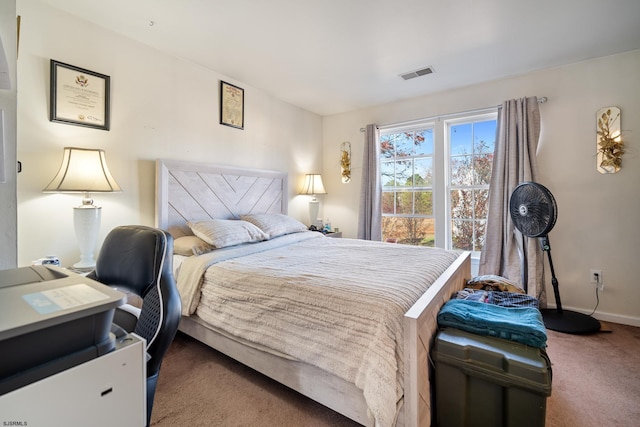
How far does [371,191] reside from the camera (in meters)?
3.95

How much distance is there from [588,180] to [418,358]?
2.85 meters

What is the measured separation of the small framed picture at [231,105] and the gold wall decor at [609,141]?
141 inches

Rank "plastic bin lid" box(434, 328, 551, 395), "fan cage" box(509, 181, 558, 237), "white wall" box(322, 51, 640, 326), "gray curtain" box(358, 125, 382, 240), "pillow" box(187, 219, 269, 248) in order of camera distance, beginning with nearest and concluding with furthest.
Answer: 1. "plastic bin lid" box(434, 328, 551, 395)
2. "pillow" box(187, 219, 269, 248)
3. "fan cage" box(509, 181, 558, 237)
4. "white wall" box(322, 51, 640, 326)
5. "gray curtain" box(358, 125, 382, 240)

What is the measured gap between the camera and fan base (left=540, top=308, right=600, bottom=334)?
246 cm

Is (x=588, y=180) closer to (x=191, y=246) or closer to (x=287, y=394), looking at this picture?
(x=287, y=394)

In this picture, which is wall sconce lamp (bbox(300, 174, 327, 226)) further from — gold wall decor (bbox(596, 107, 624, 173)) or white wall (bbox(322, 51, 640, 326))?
gold wall decor (bbox(596, 107, 624, 173))

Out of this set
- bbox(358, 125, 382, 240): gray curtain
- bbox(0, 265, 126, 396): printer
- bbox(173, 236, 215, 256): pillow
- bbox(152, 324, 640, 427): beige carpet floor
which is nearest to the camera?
bbox(0, 265, 126, 396): printer

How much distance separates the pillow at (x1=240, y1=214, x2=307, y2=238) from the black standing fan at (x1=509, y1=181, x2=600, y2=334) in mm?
2219

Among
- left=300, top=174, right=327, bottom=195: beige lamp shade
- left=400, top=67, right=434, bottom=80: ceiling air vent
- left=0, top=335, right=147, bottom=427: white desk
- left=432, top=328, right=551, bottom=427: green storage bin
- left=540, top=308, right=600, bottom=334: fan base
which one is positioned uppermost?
left=400, top=67, right=434, bottom=80: ceiling air vent

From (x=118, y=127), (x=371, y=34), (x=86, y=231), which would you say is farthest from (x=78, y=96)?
(x=371, y=34)

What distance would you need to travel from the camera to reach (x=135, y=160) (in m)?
2.41

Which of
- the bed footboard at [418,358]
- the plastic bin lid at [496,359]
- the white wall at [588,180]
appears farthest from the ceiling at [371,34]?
the plastic bin lid at [496,359]

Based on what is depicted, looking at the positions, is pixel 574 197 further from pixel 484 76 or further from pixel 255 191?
pixel 255 191

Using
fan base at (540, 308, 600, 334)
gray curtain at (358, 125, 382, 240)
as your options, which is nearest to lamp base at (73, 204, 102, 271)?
gray curtain at (358, 125, 382, 240)
